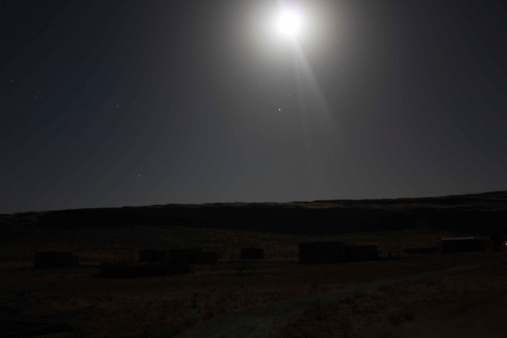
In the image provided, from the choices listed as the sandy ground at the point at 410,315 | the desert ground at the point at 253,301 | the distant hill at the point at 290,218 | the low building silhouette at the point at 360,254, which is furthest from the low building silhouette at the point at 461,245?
the distant hill at the point at 290,218

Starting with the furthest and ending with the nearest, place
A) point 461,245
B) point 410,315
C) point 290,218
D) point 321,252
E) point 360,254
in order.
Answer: point 290,218, point 461,245, point 360,254, point 321,252, point 410,315

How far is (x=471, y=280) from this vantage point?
87.8ft

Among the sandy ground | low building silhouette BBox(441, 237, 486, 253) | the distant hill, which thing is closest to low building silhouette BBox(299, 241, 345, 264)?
low building silhouette BBox(441, 237, 486, 253)

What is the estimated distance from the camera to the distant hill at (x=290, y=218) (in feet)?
314

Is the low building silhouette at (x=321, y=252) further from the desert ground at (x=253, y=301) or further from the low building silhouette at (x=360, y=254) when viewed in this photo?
the desert ground at (x=253, y=301)

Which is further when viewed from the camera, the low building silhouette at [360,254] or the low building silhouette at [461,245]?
the low building silhouette at [461,245]

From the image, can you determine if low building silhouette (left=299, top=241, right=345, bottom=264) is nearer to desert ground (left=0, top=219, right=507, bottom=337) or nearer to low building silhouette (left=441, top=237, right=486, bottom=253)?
desert ground (left=0, top=219, right=507, bottom=337)

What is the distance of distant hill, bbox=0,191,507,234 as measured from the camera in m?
95.8

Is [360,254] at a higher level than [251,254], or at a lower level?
lower

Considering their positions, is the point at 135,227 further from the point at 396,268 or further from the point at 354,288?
the point at 354,288

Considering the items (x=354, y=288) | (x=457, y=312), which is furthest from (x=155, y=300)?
(x=457, y=312)

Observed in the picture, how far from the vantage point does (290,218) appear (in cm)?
10312

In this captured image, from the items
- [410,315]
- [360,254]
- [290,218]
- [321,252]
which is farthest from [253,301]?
[290,218]

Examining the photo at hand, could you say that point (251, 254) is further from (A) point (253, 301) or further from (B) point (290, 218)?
(B) point (290, 218)
